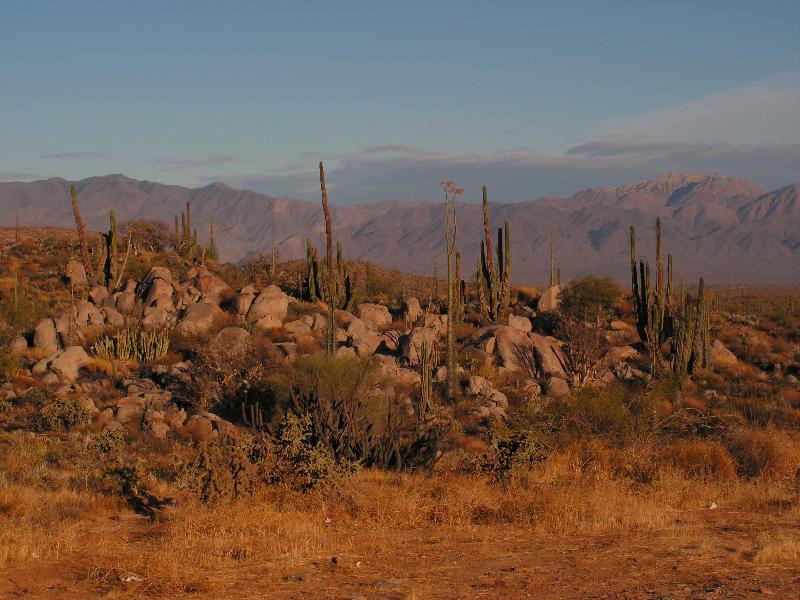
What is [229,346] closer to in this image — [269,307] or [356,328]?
[269,307]

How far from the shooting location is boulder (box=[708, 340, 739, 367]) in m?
30.8

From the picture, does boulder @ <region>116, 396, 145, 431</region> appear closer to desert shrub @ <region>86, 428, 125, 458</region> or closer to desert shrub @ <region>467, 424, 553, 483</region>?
desert shrub @ <region>86, 428, 125, 458</region>

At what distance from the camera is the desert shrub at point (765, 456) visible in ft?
44.4

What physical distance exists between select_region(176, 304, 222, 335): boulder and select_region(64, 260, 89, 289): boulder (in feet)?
22.1

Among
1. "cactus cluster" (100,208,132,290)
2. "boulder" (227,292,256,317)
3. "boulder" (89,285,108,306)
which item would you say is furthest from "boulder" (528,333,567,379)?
"cactus cluster" (100,208,132,290)

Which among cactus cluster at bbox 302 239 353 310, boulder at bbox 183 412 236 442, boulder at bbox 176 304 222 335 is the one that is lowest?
boulder at bbox 183 412 236 442

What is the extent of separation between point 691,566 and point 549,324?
2295cm

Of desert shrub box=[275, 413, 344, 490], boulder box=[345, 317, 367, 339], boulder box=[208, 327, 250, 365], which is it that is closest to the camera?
desert shrub box=[275, 413, 344, 490]

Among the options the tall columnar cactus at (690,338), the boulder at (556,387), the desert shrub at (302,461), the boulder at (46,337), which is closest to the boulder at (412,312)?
the boulder at (556,387)

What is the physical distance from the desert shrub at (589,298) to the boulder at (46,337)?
17.7 meters

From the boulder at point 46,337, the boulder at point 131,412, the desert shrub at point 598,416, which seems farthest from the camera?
the boulder at point 46,337

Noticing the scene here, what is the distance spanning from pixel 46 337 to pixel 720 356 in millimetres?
22474

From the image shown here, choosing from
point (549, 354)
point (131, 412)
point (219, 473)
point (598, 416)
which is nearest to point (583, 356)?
point (549, 354)

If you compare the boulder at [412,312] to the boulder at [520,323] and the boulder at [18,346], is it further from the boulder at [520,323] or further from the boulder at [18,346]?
the boulder at [18,346]
